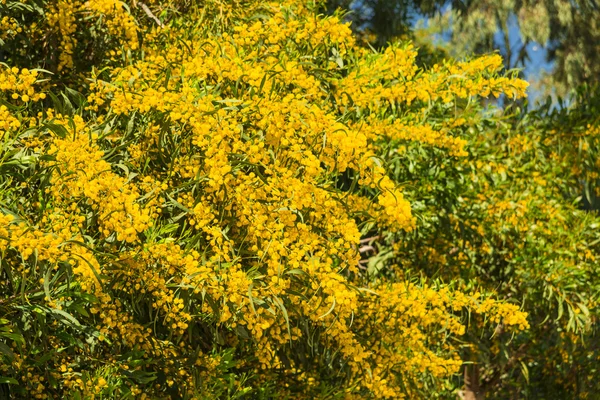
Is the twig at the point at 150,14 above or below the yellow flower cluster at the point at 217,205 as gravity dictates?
above

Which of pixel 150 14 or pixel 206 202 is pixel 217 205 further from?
pixel 150 14

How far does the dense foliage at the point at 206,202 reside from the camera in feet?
13.0

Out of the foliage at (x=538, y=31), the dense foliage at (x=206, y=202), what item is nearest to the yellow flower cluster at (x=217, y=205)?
the dense foliage at (x=206, y=202)

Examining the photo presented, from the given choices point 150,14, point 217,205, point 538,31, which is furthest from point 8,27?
point 538,31

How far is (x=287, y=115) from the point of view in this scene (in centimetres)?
448

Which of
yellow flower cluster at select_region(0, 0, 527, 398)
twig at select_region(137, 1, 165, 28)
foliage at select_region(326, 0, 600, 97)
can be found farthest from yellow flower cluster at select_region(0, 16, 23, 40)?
foliage at select_region(326, 0, 600, 97)

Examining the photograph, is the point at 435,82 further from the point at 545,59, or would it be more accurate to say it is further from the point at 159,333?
the point at 545,59

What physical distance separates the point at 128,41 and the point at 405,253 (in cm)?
297

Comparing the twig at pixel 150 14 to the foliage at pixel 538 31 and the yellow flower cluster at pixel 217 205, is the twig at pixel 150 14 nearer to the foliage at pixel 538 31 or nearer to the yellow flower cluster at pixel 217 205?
the yellow flower cluster at pixel 217 205

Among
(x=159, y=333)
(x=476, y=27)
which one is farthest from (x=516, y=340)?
(x=476, y=27)

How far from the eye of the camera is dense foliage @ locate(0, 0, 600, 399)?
3.97 meters

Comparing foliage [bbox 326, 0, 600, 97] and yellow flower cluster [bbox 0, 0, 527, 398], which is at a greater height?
foliage [bbox 326, 0, 600, 97]

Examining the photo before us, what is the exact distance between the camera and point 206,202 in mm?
4277

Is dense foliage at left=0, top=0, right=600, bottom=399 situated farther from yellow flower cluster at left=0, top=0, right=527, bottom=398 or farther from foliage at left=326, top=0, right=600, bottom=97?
foliage at left=326, top=0, right=600, bottom=97
